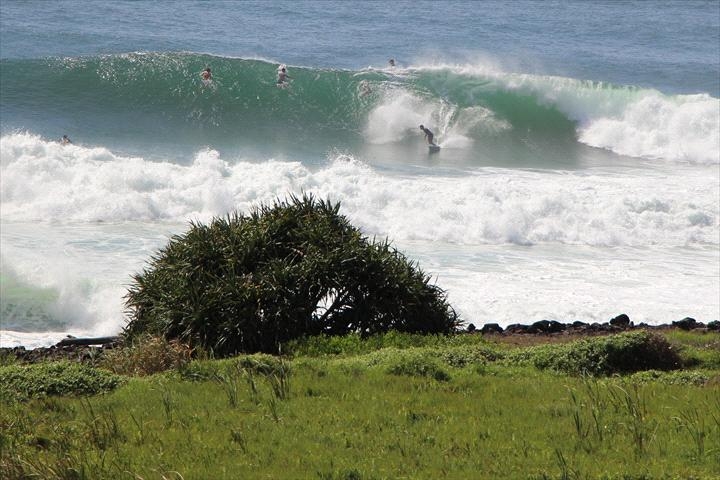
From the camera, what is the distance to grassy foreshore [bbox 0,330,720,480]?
24.0ft

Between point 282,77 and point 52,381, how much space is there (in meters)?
28.5

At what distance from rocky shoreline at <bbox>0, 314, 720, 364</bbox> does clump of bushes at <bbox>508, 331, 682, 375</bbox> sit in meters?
2.35

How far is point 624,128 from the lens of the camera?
3700cm

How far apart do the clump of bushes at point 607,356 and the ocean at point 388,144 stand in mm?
5280

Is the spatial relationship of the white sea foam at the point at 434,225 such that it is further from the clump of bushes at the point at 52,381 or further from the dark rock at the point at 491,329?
the clump of bushes at the point at 52,381

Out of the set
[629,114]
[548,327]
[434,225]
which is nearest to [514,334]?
[548,327]

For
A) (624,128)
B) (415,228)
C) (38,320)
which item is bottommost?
(38,320)

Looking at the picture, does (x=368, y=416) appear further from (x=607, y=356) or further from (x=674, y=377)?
(x=607, y=356)

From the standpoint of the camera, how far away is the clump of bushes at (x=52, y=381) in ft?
31.4

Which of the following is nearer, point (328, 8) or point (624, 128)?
point (624, 128)

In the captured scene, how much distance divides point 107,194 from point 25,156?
3.39 metres

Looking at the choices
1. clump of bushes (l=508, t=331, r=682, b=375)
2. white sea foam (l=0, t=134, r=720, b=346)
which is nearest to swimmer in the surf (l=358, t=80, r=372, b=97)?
white sea foam (l=0, t=134, r=720, b=346)

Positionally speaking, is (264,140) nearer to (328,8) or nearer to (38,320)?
(38,320)

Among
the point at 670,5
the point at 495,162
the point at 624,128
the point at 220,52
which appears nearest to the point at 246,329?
the point at 495,162
